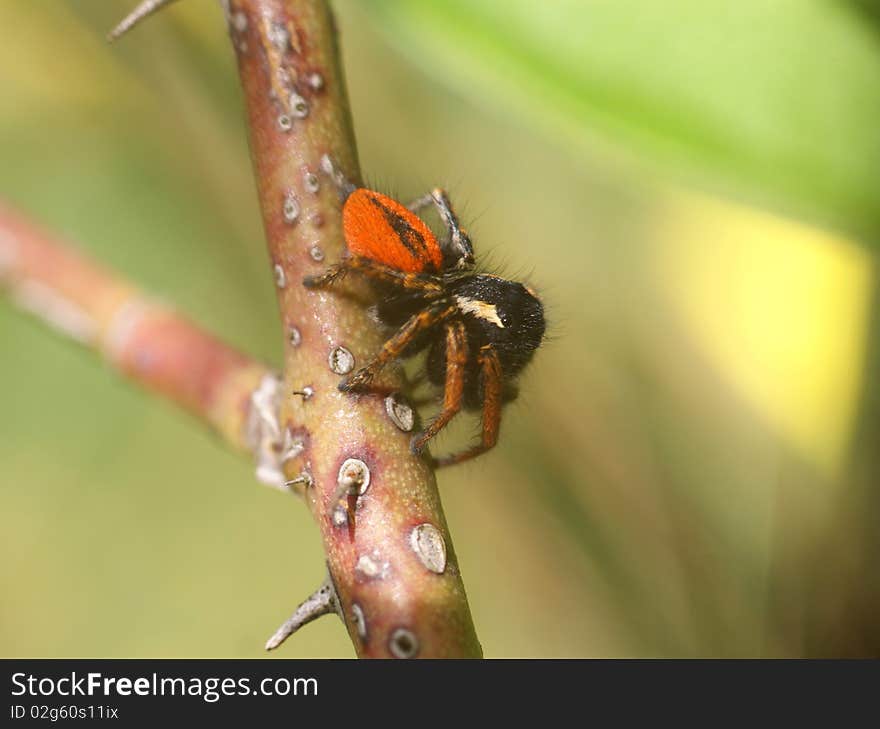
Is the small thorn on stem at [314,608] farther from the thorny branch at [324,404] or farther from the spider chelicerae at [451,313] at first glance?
the spider chelicerae at [451,313]

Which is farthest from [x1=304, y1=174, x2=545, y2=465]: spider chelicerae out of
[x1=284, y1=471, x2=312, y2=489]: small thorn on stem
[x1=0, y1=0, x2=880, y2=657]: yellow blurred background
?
[x1=0, y1=0, x2=880, y2=657]: yellow blurred background

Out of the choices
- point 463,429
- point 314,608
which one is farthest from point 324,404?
point 463,429

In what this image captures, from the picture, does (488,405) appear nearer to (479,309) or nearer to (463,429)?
(479,309)

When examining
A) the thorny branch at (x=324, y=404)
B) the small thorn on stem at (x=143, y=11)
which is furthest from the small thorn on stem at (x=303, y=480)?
the small thorn on stem at (x=143, y=11)

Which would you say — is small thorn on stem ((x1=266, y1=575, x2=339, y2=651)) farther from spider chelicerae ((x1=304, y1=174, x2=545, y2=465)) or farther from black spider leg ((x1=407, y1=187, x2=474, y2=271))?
black spider leg ((x1=407, y1=187, x2=474, y2=271))

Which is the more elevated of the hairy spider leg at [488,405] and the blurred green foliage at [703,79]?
the blurred green foliage at [703,79]

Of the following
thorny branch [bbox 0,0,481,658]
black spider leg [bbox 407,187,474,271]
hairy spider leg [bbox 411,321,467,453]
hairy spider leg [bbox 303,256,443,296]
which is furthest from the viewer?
black spider leg [bbox 407,187,474,271]
